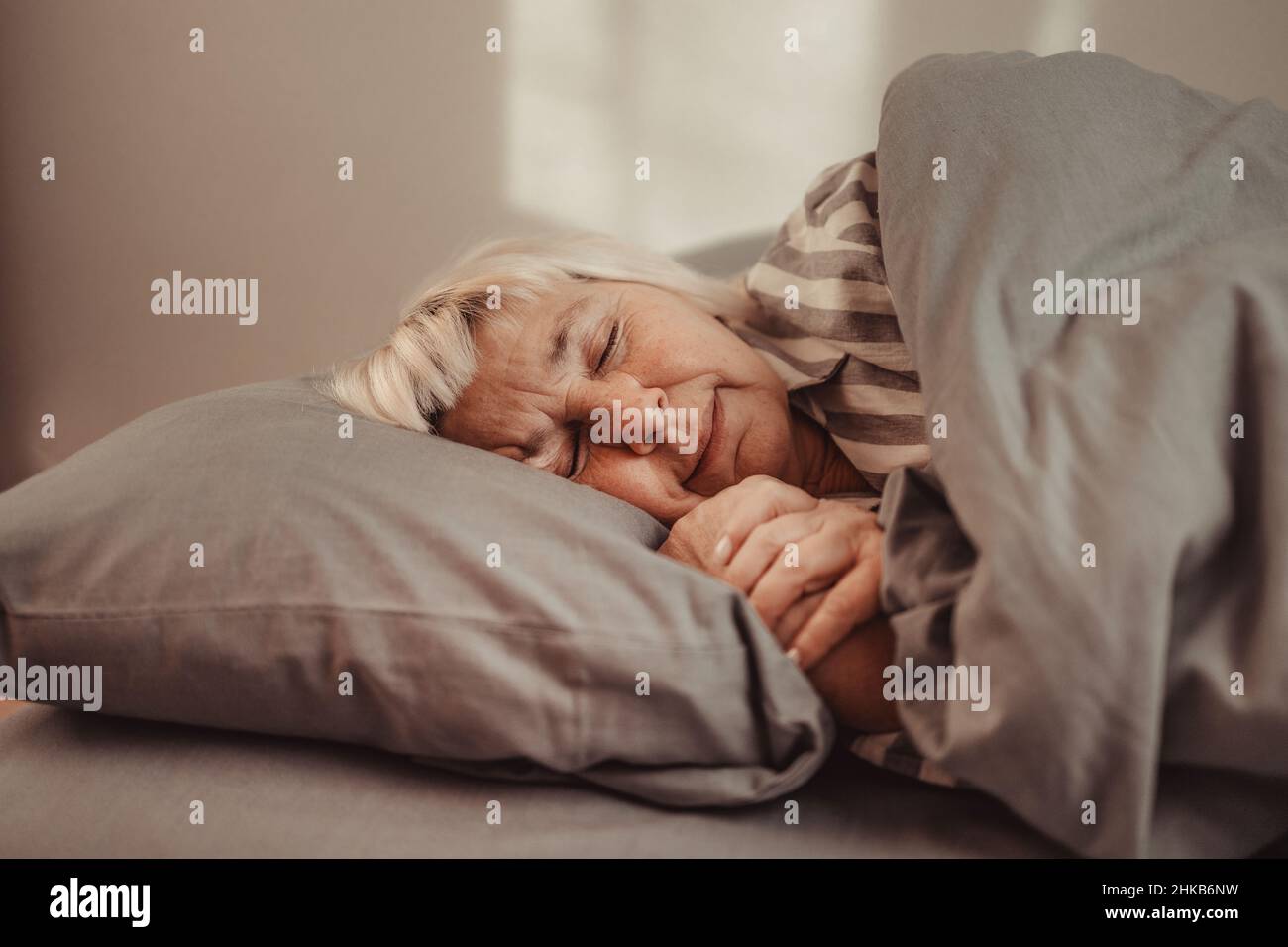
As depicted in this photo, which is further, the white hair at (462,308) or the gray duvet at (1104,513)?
the white hair at (462,308)

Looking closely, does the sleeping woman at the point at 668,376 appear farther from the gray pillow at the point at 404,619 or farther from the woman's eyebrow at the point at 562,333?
the gray pillow at the point at 404,619

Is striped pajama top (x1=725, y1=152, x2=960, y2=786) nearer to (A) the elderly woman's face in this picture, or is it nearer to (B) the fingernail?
(A) the elderly woman's face

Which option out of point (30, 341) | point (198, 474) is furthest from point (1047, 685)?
point (30, 341)

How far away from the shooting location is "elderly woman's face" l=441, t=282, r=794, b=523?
3.01ft

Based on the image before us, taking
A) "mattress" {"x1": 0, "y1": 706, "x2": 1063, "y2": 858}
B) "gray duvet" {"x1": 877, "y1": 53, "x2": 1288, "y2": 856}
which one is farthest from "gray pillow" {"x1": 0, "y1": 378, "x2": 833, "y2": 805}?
"gray duvet" {"x1": 877, "y1": 53, "x2": 1288, "y2": 856}

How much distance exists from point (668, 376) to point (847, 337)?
0.63 ft

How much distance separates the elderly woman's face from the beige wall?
52 cm

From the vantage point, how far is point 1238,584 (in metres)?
0.57

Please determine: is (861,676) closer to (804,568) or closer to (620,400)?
(804,568)

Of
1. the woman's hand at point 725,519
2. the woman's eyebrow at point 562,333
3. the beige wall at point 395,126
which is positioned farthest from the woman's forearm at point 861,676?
the beige wall at point 395,126

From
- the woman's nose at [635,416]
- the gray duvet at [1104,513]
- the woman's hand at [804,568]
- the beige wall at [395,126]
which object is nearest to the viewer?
the gray duvet at [1104,513]

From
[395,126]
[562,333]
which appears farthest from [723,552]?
[395,126]

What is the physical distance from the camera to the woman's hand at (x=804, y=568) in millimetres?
669

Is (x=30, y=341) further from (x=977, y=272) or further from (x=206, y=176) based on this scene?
(x=977, y=272)
